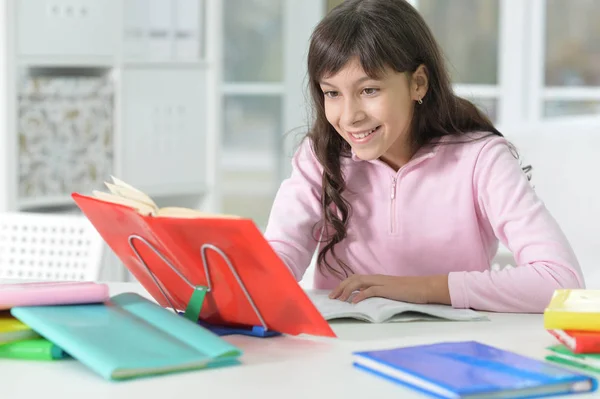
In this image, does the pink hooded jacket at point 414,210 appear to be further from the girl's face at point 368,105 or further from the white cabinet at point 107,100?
the white cabinet at point 107,100

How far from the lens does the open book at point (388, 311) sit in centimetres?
129

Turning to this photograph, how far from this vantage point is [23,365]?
1.06 metres

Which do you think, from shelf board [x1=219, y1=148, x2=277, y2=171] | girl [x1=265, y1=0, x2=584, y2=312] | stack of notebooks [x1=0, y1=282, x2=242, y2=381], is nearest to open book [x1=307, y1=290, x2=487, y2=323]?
girl [x1=265, y1=0, x2=584, y2=312]

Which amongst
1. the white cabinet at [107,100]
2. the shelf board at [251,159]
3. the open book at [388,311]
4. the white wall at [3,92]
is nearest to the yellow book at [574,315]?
the open book at [388,311]

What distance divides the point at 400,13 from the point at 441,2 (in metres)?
3.09

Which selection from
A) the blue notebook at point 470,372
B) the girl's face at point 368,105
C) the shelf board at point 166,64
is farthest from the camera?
the shelf board at point 166,64

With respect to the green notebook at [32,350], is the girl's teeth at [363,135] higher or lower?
higher

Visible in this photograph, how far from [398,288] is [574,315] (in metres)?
0.35

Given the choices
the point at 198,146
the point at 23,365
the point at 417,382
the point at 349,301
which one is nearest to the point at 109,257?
the point at 198,146

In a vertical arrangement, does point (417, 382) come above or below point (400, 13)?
below

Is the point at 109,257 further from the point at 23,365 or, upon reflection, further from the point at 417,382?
the point at 417,382

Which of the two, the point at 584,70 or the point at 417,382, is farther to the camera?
Answer: the point at 584,70

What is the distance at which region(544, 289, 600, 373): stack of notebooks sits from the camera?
1.08 metres

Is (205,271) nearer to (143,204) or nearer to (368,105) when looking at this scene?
(143,204)
